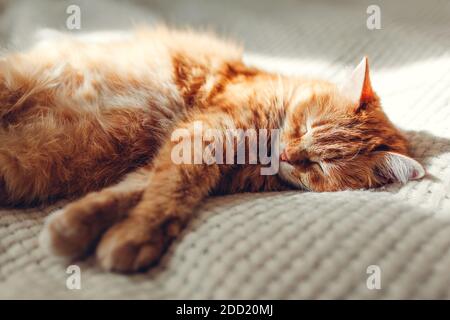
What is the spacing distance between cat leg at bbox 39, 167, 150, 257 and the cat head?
20.9 inches

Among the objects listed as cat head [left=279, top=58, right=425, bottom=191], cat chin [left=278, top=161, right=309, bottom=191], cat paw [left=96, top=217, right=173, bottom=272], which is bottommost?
cat paw [left=96, top=217, right=173, bottom=272]

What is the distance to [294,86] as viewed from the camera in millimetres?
1347

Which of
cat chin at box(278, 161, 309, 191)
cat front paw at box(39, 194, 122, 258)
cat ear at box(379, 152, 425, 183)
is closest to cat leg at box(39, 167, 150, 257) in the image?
cat front paw at box(39, 194, 122, 258)

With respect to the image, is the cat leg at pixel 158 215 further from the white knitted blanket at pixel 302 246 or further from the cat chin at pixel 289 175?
the cat chin at pixel 289 175

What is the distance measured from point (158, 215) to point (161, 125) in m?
0.44

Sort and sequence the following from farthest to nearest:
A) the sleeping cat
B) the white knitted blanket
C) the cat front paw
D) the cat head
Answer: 1. the cat head
2. the sleeping cat
3. the cat front paw
4. the white knitted blanket

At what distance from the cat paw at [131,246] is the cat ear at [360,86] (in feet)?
2.45

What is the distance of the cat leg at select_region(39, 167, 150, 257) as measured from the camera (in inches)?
31.7

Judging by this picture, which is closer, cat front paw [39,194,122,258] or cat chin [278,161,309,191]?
cat front paw [39,194,122,258]

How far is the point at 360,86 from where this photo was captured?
47.8 inches

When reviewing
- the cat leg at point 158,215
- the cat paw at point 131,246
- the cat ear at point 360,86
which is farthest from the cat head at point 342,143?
the cat paw at point 131,246

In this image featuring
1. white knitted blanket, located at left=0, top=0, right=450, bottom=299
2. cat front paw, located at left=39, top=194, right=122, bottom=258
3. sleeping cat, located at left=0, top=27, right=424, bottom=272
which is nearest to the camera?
white knitted blanket, located at left=0, top=0, right=450, bottom=299

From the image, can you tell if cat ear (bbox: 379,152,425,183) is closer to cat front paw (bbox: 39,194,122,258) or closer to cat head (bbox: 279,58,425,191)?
cat head (bbox: 279,58,425,191)
